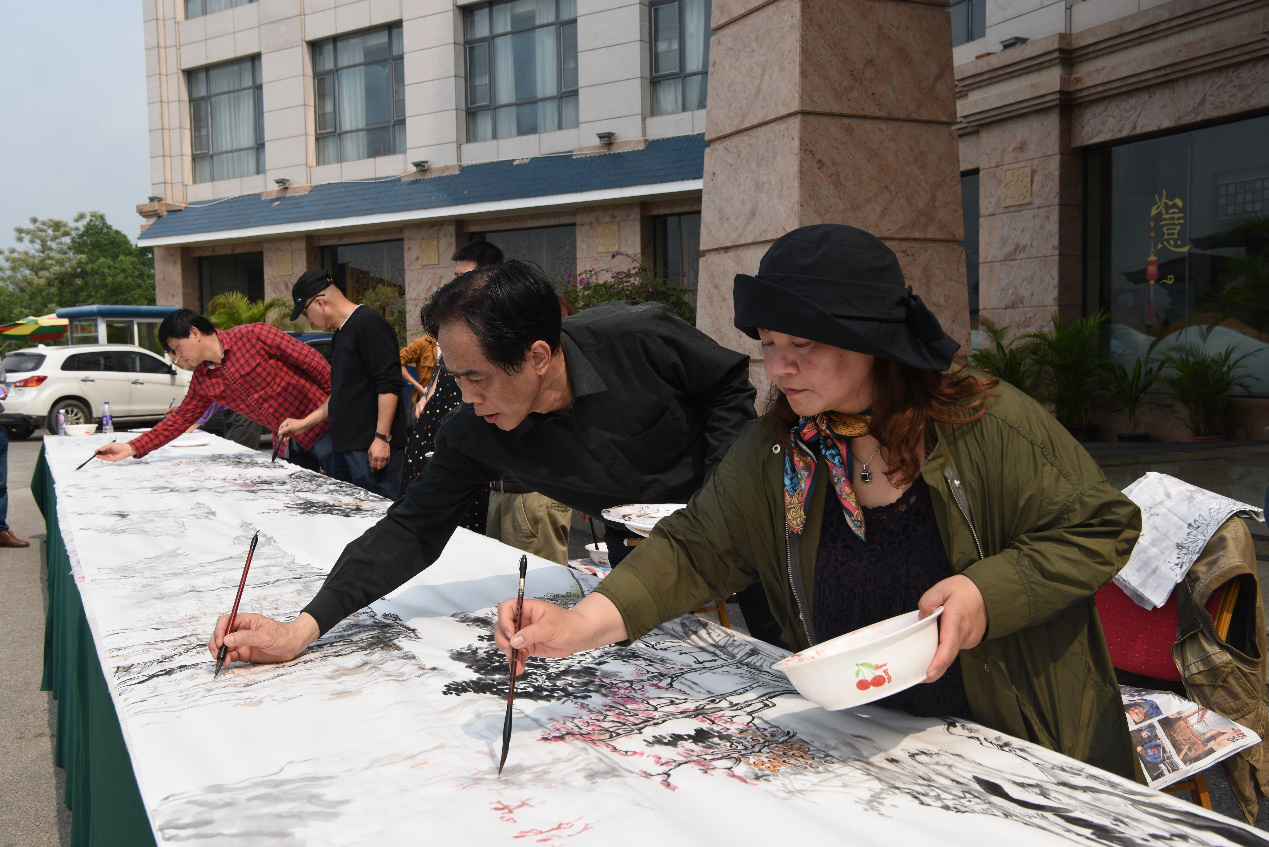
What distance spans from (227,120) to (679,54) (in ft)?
36.6

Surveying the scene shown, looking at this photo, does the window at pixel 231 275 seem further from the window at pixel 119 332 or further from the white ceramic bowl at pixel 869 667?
the white ceramic bowl at pixel 869 667

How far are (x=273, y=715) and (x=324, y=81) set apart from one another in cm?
2046

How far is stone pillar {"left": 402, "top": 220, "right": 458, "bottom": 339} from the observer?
58.1 feet

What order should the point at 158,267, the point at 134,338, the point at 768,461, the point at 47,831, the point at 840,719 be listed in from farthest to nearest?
the point at 158,267, the point at 134,338, the point at 47,831, the point at 768,461, the point at 840,719

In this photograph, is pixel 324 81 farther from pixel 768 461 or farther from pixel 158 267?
pixel 768 461

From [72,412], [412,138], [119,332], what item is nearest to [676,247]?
[412,138]

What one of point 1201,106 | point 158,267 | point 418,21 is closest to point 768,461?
point 1201,106

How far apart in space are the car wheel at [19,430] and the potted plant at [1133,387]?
15245 mm

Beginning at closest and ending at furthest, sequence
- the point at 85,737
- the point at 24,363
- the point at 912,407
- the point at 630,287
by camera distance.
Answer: the point at 912,407 < the point at 85,737 < the point at 630,287 < the point at 24,363

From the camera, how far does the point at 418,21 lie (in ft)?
59.4

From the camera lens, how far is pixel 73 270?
196 ft

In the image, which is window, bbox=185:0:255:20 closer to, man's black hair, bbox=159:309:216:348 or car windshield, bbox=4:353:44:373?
car windshield, bbox=4:353:44:373

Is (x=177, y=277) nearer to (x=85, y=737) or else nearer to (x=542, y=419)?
(x=85, y=737)

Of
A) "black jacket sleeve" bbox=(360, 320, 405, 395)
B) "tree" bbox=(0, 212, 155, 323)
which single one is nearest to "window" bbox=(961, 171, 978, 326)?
"black jacket sleeve" bbox=(360, 320, 405, 395)
